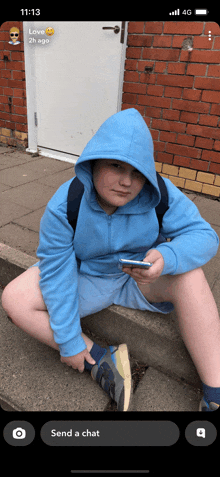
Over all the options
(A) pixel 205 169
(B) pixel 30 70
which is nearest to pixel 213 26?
(A) pixel 205 169

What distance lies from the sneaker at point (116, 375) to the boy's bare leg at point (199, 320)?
282 millimetres

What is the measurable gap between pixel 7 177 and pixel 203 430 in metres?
2.91

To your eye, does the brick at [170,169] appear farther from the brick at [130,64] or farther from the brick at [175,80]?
the brick at [130,64]

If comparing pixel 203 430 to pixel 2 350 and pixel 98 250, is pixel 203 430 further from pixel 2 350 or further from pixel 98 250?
pixel 2 350

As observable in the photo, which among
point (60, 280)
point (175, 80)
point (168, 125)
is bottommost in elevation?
point (60, 280)

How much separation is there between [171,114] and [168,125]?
9cm

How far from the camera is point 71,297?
136 cm

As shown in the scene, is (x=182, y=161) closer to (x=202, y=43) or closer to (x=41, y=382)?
(x=202, y=43)

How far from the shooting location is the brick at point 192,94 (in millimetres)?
2768

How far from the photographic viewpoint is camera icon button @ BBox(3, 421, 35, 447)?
0.87 m

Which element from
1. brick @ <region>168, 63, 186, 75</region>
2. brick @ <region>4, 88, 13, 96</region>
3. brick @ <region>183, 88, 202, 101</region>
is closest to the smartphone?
brick @ <region>183, 88, 202, 101</region>

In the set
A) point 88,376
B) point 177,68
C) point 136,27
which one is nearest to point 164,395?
point 88,376

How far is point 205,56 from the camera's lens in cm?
264
